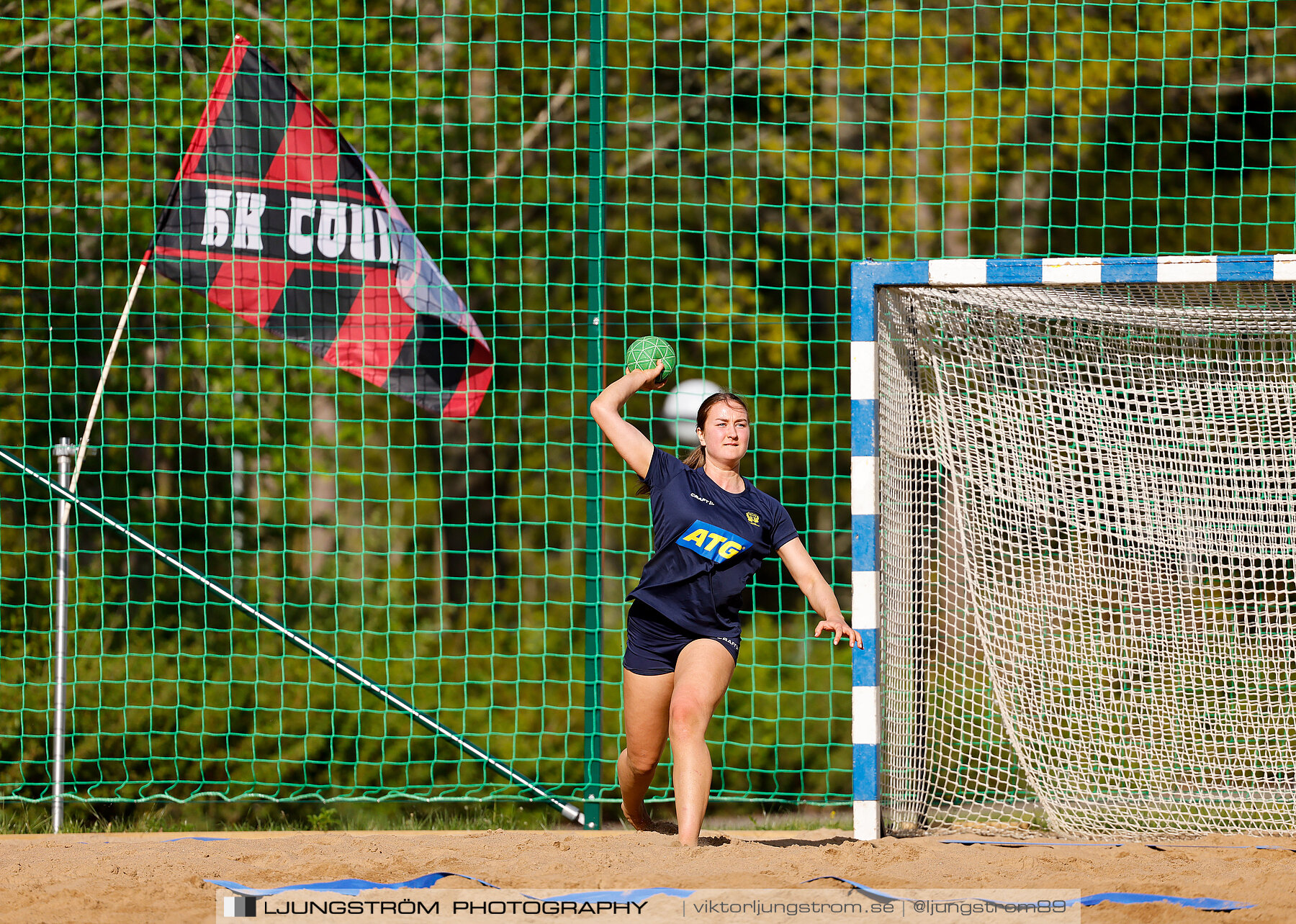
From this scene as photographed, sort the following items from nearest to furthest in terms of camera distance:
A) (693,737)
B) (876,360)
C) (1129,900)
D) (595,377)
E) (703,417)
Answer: (1129,900) < (693,737) < (703,417) < (876,360) < (595,377)

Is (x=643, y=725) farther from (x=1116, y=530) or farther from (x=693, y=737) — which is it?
(x=1116, y=530)

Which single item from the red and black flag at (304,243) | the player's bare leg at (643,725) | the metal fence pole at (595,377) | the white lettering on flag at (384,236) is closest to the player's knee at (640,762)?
the player's bare leg at (643,725)

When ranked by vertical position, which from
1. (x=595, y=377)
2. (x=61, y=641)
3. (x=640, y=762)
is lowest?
(x=640, y=762)

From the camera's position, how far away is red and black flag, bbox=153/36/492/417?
235 inches

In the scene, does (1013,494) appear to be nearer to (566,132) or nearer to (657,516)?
(657,516)

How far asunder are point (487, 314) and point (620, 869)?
6604mm

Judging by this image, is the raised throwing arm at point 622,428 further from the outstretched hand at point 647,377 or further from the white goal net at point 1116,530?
the white goal net at point 1116,530

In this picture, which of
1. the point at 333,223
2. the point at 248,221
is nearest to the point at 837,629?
the point at 333,223

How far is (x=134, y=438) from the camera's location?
8.65 meters

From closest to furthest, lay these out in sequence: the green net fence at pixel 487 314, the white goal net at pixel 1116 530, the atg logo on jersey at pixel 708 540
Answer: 1. the atg logo on jersey at pixel 708 540
2. the white goal net at pixel 1116 530
3. the green net fence at pixel 487 314

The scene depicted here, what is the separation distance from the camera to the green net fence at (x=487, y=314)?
7.34 metres

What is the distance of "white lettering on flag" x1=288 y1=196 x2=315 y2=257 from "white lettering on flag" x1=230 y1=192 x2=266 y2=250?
14 centimetres

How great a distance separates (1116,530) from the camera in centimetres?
497

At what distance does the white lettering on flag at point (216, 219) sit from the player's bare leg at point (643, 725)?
10.3 ft
